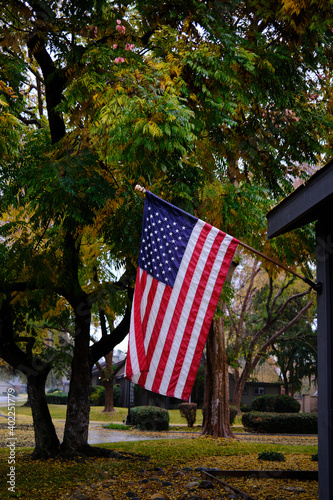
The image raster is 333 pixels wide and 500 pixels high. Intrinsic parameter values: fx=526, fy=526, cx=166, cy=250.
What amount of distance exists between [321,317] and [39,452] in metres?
9.20

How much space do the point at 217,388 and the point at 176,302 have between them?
50.5 ft

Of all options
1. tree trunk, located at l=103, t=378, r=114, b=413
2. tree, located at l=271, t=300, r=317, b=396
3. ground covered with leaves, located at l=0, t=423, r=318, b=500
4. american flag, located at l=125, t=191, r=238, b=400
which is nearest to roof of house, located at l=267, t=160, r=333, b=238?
american flag, located at l=125, t=191, r=238, b=400

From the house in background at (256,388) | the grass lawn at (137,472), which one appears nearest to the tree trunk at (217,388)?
the grass lawn at (137,472)

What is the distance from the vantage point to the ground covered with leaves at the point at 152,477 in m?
8.98

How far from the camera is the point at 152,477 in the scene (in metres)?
10.6

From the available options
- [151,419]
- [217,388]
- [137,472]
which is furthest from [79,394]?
[151,419]

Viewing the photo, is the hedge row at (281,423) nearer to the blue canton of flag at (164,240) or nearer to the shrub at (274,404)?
the shrub at (274,404)

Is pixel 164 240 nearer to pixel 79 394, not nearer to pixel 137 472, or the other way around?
pixel 137 472

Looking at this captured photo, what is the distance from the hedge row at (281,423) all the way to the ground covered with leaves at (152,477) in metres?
12.0

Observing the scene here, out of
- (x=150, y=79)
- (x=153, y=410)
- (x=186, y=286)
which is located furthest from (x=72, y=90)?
(x=153, y=410)

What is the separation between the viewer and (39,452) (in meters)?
13.0

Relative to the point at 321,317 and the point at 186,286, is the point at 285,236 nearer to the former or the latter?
the point at 321,317

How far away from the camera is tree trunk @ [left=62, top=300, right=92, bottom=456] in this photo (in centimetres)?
1317

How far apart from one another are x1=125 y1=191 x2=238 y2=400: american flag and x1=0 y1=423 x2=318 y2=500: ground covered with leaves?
11.9 feet
